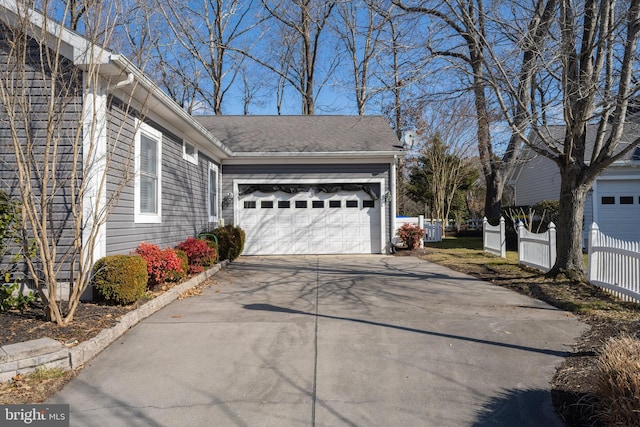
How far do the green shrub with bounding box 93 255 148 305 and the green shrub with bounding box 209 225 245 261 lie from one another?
204 inches

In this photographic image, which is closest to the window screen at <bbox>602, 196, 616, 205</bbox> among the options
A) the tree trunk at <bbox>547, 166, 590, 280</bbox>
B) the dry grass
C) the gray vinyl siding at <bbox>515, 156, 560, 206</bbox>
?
the gray vinyl siding at <bbox>515, 156, 560, 206</bbox>

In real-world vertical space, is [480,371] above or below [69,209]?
below

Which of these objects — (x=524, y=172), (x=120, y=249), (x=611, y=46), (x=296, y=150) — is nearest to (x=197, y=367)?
(x=120, y=249)

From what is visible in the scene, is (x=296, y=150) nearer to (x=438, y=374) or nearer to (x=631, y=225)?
(x=438, y=374)

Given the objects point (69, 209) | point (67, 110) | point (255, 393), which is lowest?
point (255, 393)

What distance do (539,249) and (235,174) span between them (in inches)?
348

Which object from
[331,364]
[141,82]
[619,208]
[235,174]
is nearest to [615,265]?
[331,364]

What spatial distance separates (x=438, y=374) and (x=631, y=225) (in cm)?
1618

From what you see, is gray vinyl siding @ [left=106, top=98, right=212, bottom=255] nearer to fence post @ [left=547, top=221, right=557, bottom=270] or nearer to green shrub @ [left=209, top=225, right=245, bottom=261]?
green shrub @ [left=209, top=225, right=245, bottom=261]

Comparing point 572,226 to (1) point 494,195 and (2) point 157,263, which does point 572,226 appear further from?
(1) point 494,195

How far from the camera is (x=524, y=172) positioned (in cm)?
2178

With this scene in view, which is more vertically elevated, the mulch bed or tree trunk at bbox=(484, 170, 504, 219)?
tree trunk at bbox=(484, 170, 504, 219)

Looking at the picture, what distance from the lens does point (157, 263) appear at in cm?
647

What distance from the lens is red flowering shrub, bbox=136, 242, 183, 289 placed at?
21.1 feet
